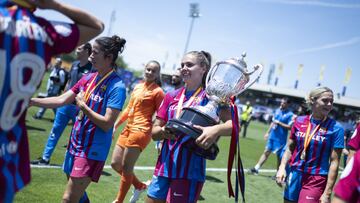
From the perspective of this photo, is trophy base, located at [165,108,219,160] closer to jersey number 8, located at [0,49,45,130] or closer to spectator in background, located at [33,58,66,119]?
jersey number 8, located at [0,49,45,130]

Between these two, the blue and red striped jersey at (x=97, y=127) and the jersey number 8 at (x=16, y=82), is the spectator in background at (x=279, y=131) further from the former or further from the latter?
the jersey number 8 at (x=16, y=82)

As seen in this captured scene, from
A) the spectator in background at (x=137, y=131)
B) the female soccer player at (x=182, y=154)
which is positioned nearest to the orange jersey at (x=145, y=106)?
the spectator in background at (x=137, y=131)

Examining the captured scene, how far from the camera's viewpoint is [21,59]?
70.5 inches

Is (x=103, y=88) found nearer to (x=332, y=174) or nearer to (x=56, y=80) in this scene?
(x=332, y=174)

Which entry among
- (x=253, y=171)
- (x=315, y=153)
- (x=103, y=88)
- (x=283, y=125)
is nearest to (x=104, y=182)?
(x=103, y=88)

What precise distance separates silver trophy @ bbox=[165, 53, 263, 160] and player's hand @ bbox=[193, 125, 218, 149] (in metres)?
0.04

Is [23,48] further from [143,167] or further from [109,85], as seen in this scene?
[143,167]

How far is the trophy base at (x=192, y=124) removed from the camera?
8.89ft

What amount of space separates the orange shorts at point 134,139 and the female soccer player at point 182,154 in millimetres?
1878

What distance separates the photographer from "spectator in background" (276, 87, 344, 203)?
13.6 ft

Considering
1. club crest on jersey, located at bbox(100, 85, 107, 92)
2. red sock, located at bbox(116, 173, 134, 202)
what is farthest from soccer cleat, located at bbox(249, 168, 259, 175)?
club crest on jersey, located at bbox(100, 85, 107, 92)

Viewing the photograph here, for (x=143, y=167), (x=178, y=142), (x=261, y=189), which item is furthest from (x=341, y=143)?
(x=143, y=167)

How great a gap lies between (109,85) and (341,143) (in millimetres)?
2626

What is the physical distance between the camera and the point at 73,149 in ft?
12.2
